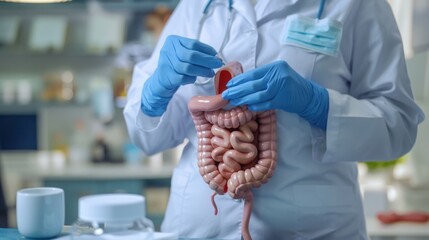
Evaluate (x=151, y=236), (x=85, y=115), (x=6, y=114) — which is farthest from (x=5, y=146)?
(x=151, y=236)

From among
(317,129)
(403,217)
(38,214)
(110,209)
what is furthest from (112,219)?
(403,217)

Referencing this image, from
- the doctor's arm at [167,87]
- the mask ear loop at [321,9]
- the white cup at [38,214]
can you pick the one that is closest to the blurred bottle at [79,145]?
the doctor's arm at [167,87]

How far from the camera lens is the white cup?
137 centimetres

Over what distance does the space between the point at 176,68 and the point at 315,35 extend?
1.22ft

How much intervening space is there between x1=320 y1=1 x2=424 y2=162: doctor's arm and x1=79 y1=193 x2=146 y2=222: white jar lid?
1.61 feet

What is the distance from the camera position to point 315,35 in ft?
5.00

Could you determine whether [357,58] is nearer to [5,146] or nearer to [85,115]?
[85,115]

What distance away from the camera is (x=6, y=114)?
4730 mm

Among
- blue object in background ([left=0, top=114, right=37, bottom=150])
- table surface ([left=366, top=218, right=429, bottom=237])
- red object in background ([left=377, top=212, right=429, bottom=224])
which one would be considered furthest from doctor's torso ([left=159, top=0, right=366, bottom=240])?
blue object in background ([left=0, top=114, right=37, bottom=150])

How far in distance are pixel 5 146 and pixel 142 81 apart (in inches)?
→ 132

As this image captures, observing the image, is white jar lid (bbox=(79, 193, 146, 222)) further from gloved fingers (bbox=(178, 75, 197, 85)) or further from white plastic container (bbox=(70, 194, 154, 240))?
gloved fingers (bbox=(178, 75, 197, 85))

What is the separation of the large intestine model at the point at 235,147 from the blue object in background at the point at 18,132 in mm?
3625

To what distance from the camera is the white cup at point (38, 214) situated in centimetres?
137

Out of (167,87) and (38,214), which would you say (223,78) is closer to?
(167,87)
